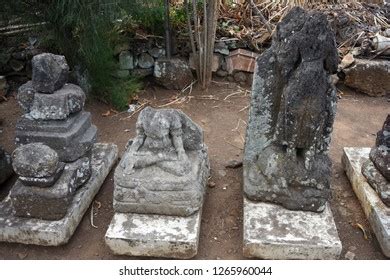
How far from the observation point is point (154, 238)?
3160 mm

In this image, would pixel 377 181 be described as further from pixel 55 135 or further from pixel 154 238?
pixel 55 135

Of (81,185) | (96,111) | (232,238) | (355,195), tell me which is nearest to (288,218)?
(232,238)

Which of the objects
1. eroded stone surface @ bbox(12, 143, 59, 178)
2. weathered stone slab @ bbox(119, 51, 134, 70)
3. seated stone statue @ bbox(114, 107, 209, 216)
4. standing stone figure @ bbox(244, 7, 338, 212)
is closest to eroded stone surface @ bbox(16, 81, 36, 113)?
eroded stone surface @ bbox(12, 143, 59, 178)

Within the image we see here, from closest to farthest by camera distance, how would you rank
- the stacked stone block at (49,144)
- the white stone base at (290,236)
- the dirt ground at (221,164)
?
the white stone base at (290,236) → the stacked stone block at (49,144) → the dirt ground at (221,164)

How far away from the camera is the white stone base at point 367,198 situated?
326 cm

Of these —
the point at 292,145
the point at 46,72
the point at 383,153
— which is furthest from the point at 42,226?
the point at 383,153

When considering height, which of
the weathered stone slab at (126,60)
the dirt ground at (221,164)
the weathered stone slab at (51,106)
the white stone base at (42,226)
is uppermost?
the weathered stone slab at (51,106)

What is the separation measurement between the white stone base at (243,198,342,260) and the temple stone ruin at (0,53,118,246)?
137 cm

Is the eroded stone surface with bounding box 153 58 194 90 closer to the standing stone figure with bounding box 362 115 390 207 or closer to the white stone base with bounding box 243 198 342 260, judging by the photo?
the standing stone figure with bounding box 362 115 390 207

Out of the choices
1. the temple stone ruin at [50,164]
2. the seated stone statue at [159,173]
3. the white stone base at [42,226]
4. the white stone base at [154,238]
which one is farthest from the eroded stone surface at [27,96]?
the white stone base at [154,238]

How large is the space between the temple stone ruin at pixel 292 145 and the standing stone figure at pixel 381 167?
0.50 metres

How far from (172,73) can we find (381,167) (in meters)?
3.32

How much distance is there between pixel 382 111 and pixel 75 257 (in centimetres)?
432

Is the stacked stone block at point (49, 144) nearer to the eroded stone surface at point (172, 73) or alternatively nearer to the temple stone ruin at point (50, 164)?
the temple stone ruin at point (50, 164)
